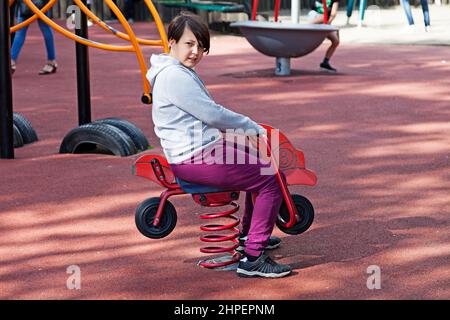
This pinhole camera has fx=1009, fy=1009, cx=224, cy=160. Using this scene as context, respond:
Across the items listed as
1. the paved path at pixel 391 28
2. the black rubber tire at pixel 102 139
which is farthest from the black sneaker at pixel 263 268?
the paved path at pixel 391 28

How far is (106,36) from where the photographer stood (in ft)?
64.0

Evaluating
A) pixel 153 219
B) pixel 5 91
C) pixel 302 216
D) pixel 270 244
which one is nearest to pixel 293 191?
pixel 270 244

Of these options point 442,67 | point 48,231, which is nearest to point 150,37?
point 442,67

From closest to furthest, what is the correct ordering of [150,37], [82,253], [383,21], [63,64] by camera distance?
1. [82,253]
2. [63,64]
3. [150,37]
4. [383,21]

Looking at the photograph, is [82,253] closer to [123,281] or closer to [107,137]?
[123,281]

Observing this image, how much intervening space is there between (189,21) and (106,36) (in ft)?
48.5

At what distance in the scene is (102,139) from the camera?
26.5 ft

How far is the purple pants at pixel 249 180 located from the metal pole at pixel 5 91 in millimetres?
3365

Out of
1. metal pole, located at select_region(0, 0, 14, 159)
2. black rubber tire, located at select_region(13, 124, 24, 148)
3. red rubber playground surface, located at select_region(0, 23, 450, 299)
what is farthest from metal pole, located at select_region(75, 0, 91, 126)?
metal pole, located at select_region(0, 0, 14, 159)

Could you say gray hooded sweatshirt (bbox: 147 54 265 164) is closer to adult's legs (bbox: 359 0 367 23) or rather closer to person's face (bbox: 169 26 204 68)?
person's face (bbox: 169 26 204 68)

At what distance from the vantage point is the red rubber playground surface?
5.00 m

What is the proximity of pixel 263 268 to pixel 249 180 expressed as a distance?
Answer: 45cm

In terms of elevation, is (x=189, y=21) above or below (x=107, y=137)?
above

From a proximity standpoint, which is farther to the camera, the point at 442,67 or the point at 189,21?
the point at 442,67
